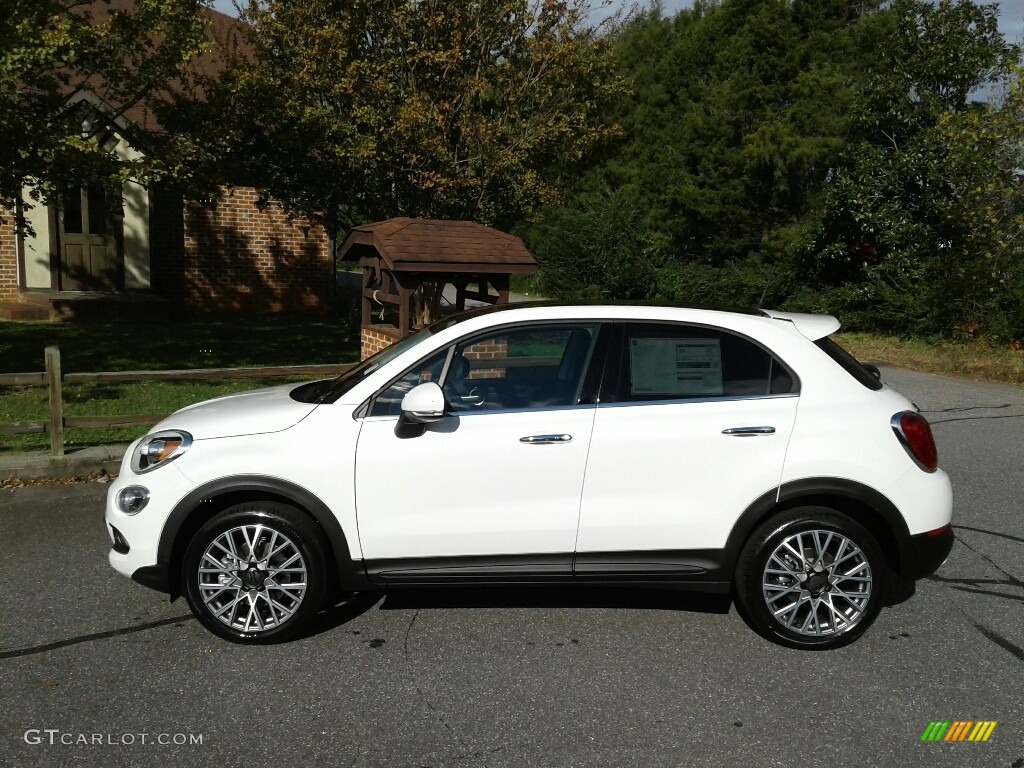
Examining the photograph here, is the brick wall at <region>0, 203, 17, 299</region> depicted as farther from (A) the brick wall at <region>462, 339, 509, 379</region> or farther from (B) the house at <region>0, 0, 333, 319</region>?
(A) the brick wall at <region>462, 339, 509, 379</region>

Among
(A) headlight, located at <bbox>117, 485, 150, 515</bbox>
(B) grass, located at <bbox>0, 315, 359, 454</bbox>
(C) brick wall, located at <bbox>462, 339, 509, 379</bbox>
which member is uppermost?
(C) brick wall, located at <bbox>462, 339, 509, 379</bbox>

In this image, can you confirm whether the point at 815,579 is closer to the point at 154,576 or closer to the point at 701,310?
the point at 701,310

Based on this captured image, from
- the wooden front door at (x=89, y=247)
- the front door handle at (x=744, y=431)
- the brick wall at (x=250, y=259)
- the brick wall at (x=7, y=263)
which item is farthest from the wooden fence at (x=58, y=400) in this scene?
the brick wall at (x=250, y=259)

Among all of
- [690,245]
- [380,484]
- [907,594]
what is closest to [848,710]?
[907,594]

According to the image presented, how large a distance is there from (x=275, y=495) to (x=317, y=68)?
1132cm

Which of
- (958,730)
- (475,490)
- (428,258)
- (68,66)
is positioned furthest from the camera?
(68,66)

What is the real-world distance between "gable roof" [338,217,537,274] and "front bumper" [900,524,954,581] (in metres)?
6.63

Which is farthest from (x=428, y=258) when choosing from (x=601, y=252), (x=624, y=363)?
(x=601, y=252)

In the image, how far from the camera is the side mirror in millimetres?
4281

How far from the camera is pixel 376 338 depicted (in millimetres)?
11695

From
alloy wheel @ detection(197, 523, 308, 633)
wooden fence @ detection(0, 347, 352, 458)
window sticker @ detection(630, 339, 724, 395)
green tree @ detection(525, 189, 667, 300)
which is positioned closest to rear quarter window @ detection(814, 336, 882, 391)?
window sticker @ detection(630, 339, 724, 395)

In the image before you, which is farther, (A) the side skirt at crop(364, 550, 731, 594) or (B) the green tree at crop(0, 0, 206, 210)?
(B) the green tree at crop(0, 0, 206, 210)

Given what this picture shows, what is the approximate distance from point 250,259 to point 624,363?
17625 millimetres

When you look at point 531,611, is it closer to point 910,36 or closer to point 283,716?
point 283,716
